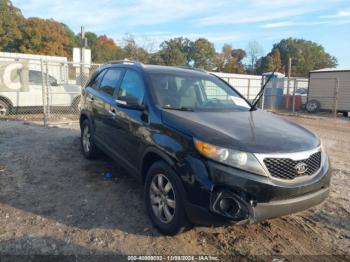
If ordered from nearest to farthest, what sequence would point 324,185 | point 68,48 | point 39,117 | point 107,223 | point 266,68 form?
point 324,185 → point 107,223 → point 39,117 → point 68,48 → point 266,68

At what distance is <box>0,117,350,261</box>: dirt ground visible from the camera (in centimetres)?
340

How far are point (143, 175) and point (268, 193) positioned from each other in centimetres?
158

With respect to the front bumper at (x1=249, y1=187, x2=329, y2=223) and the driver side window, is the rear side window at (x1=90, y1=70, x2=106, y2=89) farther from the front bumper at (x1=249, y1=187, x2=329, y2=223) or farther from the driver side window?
the front bumper at (x1=249, y1=187, x2=329, y2=223)

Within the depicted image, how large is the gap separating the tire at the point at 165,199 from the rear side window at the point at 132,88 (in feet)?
3.10

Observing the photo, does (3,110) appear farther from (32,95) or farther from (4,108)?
(32,95)

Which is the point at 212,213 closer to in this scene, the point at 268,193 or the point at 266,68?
the point at 268,193

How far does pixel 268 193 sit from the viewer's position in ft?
9.84

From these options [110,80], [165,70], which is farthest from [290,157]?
[110,80]

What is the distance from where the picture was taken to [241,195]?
2973mm

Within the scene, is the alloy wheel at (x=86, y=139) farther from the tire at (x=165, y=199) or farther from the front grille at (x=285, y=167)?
the front grille at (x=285, y=167)

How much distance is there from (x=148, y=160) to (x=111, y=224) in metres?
0.83

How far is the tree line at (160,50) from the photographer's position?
4634 cm

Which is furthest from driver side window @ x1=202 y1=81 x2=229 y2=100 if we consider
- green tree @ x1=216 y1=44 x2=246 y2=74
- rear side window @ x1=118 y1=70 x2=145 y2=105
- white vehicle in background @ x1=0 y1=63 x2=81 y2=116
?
green tree @ x1=216 y1=44 x2=246 y2=74

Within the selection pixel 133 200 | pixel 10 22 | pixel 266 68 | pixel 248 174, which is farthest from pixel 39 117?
pixel 266 68
